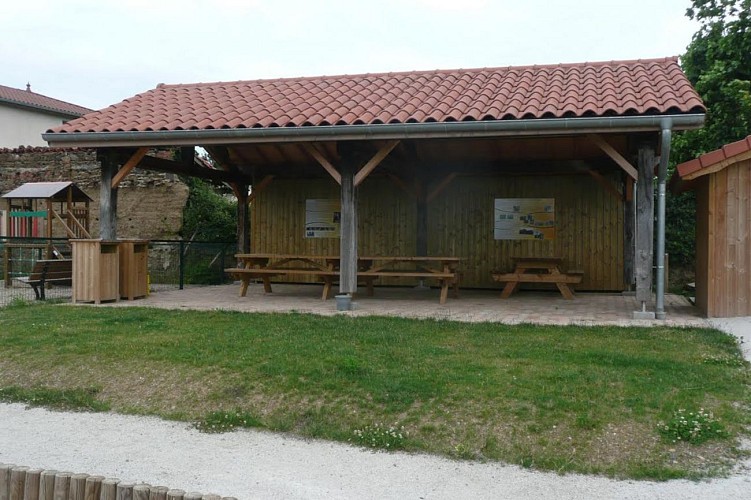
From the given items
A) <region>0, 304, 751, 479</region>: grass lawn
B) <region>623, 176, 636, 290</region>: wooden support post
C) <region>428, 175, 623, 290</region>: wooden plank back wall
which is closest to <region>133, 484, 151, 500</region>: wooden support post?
<region>0, 304, 751, 479</region>: grass lawn

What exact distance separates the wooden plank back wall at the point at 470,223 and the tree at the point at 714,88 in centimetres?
399

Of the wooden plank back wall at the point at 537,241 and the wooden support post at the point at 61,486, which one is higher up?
the wooden plank back wall at the point at 537,241

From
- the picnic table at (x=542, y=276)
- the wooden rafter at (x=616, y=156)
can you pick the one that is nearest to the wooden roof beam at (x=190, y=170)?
the picnic table at (x=542, y=276)

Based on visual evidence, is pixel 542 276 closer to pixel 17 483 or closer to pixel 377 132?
pixel 377 132

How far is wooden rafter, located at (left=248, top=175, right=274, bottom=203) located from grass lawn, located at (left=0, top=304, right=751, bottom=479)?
7502mm

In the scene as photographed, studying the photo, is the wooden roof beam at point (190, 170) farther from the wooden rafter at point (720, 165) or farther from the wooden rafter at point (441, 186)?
the wooden rafter at point (720, 165)

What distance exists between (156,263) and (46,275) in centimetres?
576

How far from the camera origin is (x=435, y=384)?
5.45 m

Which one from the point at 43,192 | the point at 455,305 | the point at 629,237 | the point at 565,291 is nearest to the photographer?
the point at 455,305

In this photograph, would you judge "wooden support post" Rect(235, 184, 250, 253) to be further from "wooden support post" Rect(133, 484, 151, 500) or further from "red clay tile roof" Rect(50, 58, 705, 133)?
"wooden support post" Rect(133, 484, 151, 500)

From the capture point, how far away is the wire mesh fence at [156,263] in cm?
1224

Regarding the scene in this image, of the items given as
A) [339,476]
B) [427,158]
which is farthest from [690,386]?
[427,158]

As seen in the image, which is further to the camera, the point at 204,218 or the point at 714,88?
the point at 204,218

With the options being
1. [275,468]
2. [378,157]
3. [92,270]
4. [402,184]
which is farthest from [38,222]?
[275,468]
